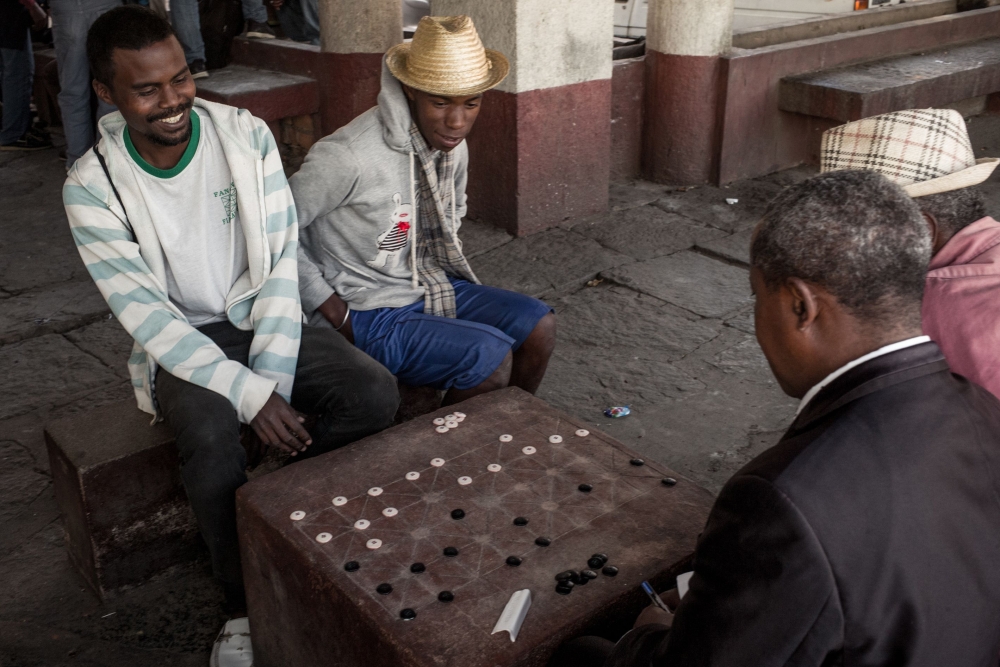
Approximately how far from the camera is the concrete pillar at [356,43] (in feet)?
18.2

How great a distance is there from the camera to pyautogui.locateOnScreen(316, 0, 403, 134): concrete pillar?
556 cm

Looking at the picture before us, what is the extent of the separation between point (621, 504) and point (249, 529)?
A: 86 centimetres

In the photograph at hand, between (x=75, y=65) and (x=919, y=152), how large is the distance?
16.2ft

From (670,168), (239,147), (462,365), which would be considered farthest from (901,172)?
(670,168)

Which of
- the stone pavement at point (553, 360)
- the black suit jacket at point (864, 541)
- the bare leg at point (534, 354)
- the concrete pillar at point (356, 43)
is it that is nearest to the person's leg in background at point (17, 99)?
the stone pavement at point (553, 360)

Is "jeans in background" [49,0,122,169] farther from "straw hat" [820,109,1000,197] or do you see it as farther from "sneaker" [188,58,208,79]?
"straw hat" [820,109,1000,197]

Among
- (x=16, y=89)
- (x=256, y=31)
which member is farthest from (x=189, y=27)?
(x=16, y=89)

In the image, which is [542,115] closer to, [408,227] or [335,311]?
→ [408,227]

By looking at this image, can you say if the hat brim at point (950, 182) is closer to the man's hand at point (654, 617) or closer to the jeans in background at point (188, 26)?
the man's hand at point (654, 617)

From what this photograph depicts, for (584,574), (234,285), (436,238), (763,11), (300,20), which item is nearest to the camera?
(584,574)

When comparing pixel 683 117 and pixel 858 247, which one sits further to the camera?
pixel 683 117

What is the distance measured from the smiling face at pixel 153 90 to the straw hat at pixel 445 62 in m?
0.65

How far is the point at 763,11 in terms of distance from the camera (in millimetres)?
8172

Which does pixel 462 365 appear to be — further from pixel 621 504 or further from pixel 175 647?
pixel 175 647
